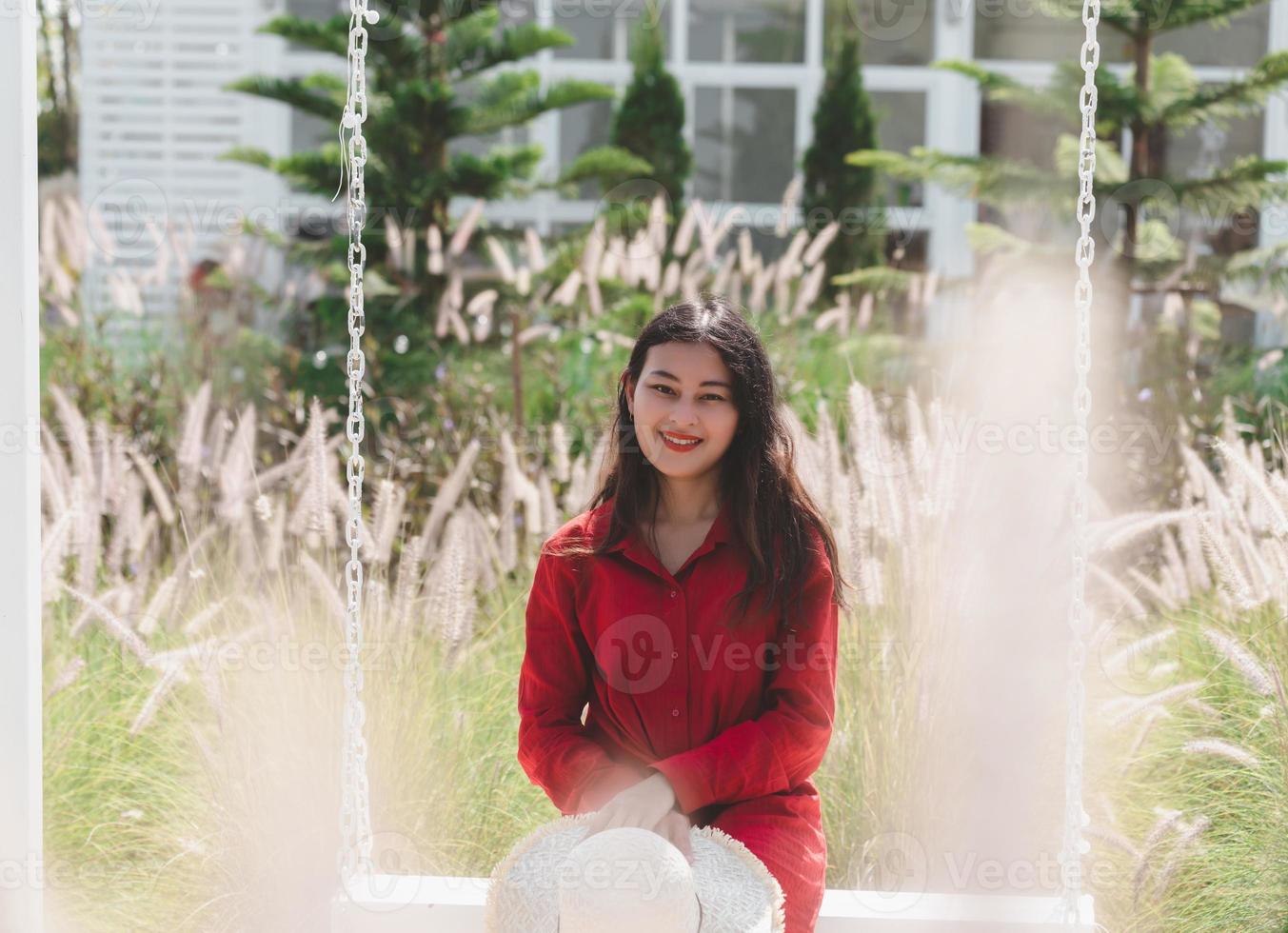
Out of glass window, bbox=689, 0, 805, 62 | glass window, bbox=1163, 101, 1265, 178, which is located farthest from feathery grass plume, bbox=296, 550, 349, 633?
glass window, bbox=1163, 101, 1265, 178

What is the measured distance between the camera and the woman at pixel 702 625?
1.69 metres

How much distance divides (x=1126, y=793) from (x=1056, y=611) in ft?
1.59

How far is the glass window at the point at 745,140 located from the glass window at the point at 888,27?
1.55 feet

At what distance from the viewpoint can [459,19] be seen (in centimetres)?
476

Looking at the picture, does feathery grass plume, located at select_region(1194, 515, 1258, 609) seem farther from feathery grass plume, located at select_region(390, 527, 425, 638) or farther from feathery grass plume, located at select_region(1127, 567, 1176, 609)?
feathery grass plume, located at select_region(390, 527, 425, 638)

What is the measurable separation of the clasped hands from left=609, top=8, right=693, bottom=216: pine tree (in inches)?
193

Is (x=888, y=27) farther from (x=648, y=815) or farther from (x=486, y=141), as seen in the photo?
(x=648, y=815)

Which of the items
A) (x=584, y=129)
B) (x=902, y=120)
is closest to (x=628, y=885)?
(x=584, y=129)

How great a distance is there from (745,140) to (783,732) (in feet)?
18.6

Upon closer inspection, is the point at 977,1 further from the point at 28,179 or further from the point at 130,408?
the point at 28,179

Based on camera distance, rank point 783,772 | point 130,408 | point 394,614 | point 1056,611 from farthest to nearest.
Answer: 1. point 130,408
2. point 394,614
3. point 1056,611
4. point 783,772

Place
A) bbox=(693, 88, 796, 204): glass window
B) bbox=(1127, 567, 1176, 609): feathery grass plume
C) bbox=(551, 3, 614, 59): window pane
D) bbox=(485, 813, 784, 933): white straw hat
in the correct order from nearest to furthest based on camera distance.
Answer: bbox=(485, 813, 784, 933): white straw hat
bbox=(1127, 567, 1176, 609): feathery grass plume
bbox=(551, 3, 614, 59): window pane
bbox=(693, 88, 796, 204): glass window

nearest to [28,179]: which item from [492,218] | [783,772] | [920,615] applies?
[783,772]

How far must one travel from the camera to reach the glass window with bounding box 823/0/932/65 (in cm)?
641
